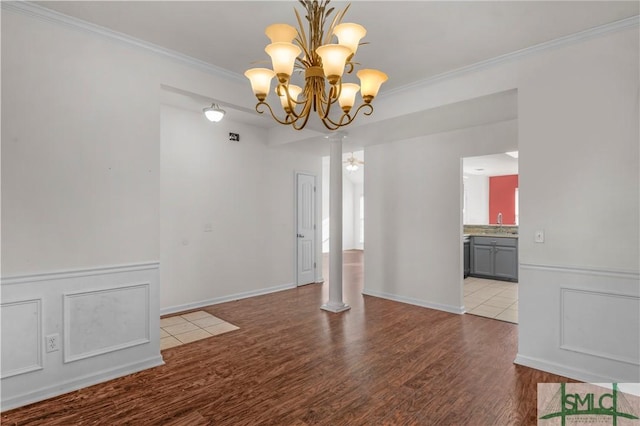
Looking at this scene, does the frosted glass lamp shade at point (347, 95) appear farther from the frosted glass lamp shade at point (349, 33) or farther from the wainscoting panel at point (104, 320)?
the wainscoting panel at point (104, 320)

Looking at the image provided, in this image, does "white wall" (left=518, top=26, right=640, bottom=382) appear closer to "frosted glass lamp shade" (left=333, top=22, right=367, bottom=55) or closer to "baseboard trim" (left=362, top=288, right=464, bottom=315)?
"baseboard trim" (left=362, top=288, right=464, bottom=315)

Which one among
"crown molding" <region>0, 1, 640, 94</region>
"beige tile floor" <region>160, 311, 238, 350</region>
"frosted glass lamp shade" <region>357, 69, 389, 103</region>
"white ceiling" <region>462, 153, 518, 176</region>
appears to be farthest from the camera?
"white ceiling" <region>462, 153, 518, 176</region>

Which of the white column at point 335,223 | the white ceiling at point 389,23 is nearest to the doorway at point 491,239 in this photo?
the white column at point 335,223

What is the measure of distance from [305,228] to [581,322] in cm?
455

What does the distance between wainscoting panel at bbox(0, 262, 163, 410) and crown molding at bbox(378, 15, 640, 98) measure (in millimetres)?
3333

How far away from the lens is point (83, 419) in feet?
7.42

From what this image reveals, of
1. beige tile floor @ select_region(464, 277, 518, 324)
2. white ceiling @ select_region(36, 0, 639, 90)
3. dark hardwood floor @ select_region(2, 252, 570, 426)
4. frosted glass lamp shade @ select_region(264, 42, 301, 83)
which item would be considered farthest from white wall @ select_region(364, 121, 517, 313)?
frosted glass lamp shade @ select_region(264, 42, 301, 83)

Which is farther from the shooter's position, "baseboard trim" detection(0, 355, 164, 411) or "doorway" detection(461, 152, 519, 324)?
"doorway" detection(461, 152, 519, 324)

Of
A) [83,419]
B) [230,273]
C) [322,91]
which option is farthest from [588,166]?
[230,273]

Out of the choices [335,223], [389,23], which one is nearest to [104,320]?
[335,223]

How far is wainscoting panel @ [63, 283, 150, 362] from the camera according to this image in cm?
265

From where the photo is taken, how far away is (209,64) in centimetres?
336

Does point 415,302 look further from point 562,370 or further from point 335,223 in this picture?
point 562,370

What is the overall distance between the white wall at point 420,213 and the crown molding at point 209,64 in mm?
1322
